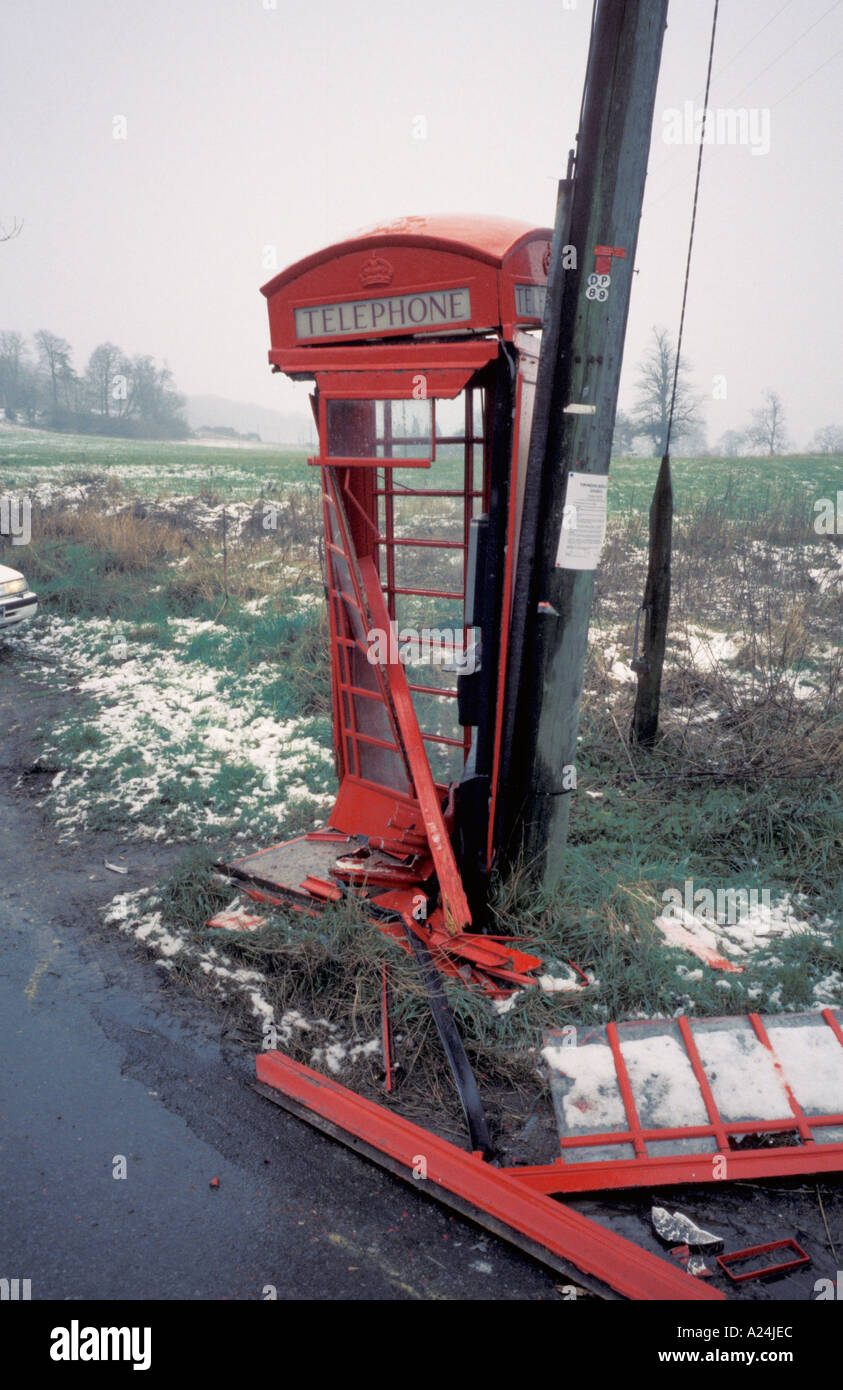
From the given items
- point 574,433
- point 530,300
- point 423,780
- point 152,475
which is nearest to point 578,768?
point 423,780

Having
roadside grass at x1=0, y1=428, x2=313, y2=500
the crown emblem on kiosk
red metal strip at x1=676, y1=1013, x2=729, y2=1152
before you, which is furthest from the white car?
red metal strip at x1=676, y1=1013, x2=729, y2=1152

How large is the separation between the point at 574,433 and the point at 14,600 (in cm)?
825

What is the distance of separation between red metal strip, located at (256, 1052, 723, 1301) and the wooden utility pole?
1483 millimetres

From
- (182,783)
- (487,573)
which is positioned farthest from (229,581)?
(487,573)

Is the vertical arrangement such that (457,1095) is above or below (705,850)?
below

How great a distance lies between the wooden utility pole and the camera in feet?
10.5

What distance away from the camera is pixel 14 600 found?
9.52 metres

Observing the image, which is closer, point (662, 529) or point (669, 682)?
point (662, 529)

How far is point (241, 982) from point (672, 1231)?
216 cm

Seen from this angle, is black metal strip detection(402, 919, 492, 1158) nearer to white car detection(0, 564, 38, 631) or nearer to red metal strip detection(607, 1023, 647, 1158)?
red metal strip detection(607, 1023, 647, 1158)

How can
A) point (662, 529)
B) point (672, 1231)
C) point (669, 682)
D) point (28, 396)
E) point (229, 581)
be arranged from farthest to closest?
point (28, 396), point (229, 581), point (669, 682), point (662, 529), point (672, 1231)
